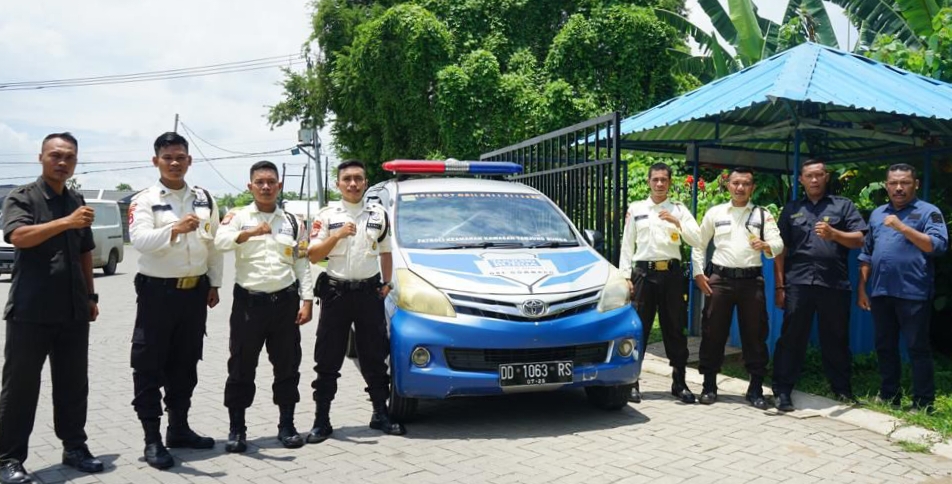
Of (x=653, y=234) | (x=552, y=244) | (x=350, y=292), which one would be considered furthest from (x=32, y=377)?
(x=653, y=234)

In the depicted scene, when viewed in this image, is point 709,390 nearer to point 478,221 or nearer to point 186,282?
point 478,221

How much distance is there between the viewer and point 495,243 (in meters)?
5.81

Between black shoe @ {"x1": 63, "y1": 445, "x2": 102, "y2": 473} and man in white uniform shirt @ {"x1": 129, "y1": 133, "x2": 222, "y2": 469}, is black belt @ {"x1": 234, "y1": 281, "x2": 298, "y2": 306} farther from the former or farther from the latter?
black shoe @ {"x1": 63, "y1": 445, "x2": 102, "y2": 473}

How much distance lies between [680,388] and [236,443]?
11.4 ft

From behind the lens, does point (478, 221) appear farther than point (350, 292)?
Yes

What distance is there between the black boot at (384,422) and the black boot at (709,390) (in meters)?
2.45

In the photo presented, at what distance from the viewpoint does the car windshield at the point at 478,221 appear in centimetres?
582

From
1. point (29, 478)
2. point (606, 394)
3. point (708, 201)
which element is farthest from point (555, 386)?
point (708, 201)

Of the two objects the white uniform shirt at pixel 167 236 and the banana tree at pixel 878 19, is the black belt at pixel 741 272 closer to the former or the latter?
the white uniform shirt at pixel 167 236

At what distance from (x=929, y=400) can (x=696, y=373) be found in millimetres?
1988

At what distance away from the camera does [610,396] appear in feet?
18.5

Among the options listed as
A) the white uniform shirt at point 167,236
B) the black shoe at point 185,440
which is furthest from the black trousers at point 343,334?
the white uniform shirt at point 167,236

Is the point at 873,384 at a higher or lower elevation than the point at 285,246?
lower

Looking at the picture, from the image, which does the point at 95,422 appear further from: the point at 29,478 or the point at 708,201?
the point at 708,201
